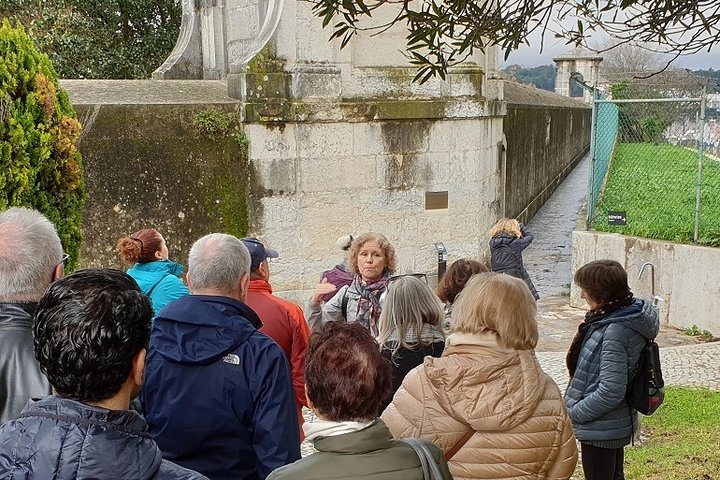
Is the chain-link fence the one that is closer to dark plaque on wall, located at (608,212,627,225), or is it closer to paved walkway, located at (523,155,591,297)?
dark plaque on wall, located at (608,212,627,225)

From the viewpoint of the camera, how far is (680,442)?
5477mm

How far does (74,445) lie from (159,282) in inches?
114

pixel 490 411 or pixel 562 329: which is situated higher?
pixel 490 411

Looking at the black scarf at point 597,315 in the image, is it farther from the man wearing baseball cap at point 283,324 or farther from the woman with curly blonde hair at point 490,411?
the man wearing baseball cap at point 283,324

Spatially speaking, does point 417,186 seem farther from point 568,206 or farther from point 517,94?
point 568,206

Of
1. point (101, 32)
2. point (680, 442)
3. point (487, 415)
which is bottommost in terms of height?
point (680, 442)

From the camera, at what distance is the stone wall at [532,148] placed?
15.8m

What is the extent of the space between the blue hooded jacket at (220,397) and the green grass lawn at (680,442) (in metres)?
2.99

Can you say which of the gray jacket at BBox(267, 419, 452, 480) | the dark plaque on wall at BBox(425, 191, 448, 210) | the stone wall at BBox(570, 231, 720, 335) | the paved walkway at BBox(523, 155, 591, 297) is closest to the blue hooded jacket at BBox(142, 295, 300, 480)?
the gray jacket at BBox(267, 419, 452, 480)

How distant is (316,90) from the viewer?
8695mm

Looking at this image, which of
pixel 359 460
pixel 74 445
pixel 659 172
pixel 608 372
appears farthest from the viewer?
pixel 659 172

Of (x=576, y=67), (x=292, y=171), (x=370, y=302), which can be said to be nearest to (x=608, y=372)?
(x=370, y=302)

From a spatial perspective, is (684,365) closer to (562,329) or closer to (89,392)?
(562,329)

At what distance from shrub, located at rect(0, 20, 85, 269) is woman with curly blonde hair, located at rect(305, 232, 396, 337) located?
234cm
